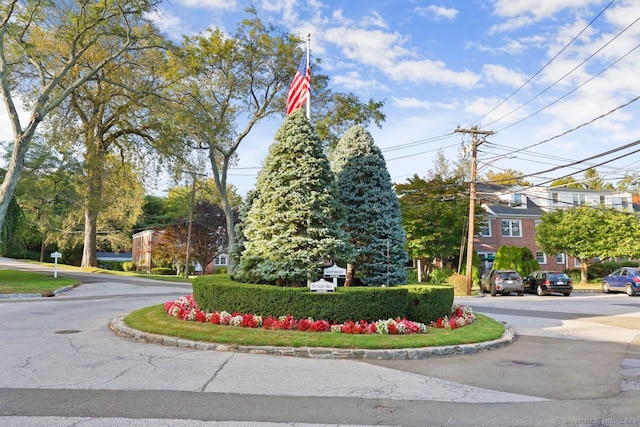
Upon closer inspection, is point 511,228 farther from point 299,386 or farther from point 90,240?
point 299,386

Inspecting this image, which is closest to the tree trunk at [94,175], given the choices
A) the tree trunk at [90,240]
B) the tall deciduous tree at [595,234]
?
the tree trunk at [90,240]

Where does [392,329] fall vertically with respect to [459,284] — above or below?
below

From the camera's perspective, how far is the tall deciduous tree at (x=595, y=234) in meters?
34.5

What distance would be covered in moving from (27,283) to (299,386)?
951 inches

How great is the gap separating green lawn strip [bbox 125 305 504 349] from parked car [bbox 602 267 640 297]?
2246 cm

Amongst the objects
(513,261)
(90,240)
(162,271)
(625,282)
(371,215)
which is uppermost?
(90,240)

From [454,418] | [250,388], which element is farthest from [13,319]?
[454,418]

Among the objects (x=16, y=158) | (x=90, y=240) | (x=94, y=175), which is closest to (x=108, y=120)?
(x=94, y=175)

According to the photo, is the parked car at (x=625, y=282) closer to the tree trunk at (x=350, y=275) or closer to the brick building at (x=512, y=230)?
the brick building at (x=512, y=230)

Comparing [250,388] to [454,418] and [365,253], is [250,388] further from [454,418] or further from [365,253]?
[365,253]

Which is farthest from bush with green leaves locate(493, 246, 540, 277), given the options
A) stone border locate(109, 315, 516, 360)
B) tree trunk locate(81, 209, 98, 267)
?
tree trunk locate(81, 209, 98, 267)

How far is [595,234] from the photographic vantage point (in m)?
35.4

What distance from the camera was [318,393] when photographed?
628 cm

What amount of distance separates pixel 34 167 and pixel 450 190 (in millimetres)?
32417
